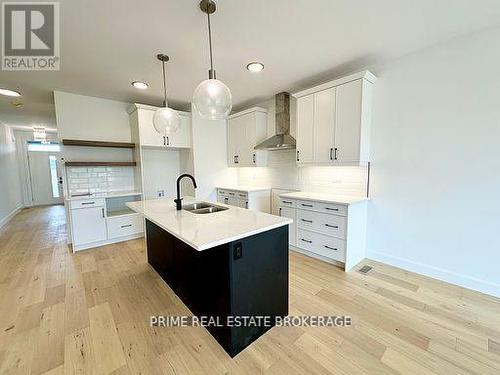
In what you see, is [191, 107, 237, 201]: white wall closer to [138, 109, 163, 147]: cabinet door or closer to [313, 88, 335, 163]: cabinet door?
[138, 109, 163, 147]: cabinet door

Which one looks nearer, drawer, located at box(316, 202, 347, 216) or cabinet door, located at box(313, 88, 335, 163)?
drawer, located at box(316, 202, 347, 216)

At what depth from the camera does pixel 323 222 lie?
111 inches

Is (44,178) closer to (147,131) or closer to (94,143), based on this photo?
(94,143)

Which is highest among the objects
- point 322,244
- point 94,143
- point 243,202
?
point 94,143

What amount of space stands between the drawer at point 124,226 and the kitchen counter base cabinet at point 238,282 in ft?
7.50

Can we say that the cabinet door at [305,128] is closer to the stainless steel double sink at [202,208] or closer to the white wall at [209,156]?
the stainless steel double sink at [202,208]

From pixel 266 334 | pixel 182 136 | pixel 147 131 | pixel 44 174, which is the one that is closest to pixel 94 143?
pixel 147 131

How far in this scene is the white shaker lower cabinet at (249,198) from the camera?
391 cm

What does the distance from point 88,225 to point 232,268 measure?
320 cm

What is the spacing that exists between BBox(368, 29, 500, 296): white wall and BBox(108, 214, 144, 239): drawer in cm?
397

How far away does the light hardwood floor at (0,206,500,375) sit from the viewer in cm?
141

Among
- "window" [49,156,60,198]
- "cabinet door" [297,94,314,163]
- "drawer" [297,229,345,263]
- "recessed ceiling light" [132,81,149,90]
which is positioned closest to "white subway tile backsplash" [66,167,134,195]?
"recessed ceiling light" [132,81,149,90]

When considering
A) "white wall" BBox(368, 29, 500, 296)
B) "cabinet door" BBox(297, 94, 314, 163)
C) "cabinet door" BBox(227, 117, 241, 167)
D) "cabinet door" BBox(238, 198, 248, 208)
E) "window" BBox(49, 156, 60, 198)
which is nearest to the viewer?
"white wall" BBox(368, 29, 500, 296)

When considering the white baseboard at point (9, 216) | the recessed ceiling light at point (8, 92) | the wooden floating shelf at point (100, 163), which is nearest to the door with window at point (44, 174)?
the white baseboard at point (9, 216)
